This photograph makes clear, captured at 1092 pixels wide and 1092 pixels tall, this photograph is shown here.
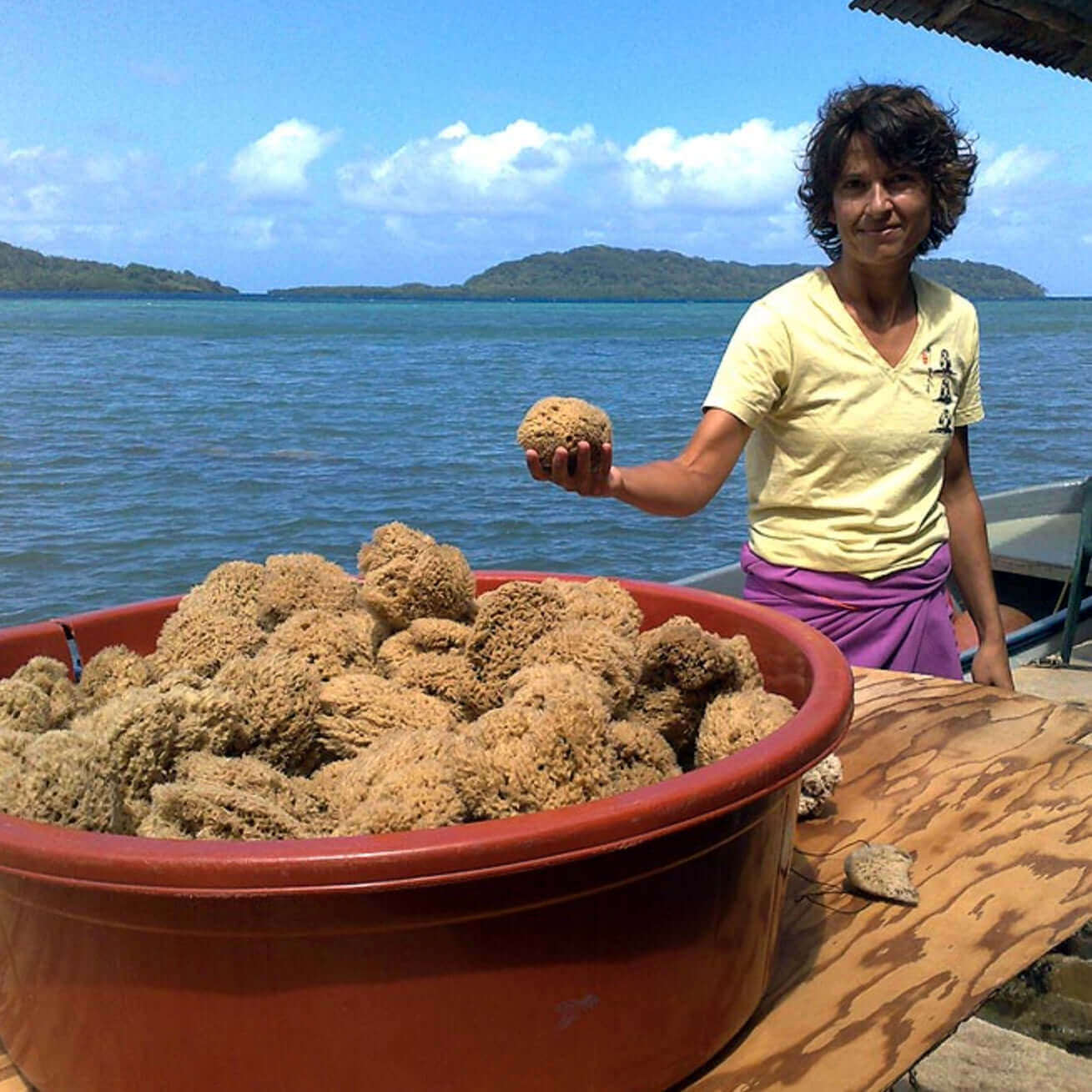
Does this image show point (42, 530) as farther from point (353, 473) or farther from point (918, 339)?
point (918, 339)

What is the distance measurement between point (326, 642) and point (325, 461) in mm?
14959

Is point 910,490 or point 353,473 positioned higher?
point 910,490

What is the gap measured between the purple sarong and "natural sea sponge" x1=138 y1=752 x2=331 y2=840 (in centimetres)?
167

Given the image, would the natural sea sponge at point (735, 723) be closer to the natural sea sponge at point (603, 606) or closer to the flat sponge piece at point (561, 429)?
the natural sea sponge at point (603, 606)

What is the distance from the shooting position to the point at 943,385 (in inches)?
110

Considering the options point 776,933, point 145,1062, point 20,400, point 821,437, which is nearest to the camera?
point 145,1062

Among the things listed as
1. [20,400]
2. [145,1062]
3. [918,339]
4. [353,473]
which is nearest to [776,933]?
[145,1062]

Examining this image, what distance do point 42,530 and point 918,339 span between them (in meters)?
10.7

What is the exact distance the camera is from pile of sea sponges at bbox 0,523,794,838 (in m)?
1.17

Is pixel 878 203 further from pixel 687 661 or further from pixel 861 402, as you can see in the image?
pixel 687 661

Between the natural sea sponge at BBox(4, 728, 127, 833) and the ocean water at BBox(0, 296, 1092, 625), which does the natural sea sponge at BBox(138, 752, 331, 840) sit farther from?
the ocean water at BBox(0, 296, 1092, 625)

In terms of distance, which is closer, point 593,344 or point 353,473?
point 353,473

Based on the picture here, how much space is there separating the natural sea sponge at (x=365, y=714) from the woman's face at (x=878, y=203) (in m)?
1.73

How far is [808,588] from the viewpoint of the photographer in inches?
109
